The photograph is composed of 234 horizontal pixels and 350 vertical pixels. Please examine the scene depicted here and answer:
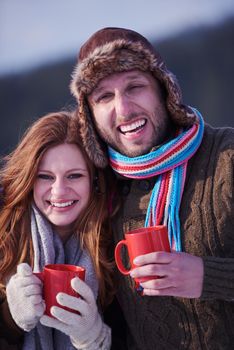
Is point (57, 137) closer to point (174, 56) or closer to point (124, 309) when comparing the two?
point (124, 309)

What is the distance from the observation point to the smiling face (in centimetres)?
145

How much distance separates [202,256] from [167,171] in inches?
12.2

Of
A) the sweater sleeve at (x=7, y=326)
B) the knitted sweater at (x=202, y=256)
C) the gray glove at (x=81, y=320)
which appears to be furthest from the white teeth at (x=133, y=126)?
the sweater sleeve at (x=7, y=326)

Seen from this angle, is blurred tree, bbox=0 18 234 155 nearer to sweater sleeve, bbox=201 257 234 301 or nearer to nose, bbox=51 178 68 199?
nose, bbox=51 178 68 199

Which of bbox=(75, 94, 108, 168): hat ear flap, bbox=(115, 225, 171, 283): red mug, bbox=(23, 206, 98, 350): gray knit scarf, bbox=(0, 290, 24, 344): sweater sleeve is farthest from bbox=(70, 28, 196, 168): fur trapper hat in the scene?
bbox=(0, 290, 24, 344): sweater sleeve

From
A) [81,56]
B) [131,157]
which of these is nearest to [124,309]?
[131,157]

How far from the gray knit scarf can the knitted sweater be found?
0.16 metres

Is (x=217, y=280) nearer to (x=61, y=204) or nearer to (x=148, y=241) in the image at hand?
(x=148, y=241)

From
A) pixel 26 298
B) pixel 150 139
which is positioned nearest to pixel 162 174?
pixel 150 139

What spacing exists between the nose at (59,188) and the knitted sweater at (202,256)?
0.90 feet

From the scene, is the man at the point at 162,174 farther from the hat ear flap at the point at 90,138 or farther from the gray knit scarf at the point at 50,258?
the gray knit scarf at the point at 50,258

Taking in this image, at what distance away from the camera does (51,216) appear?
4.81 feet

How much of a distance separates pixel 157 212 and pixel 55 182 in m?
0.37

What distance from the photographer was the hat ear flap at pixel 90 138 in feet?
4.85
